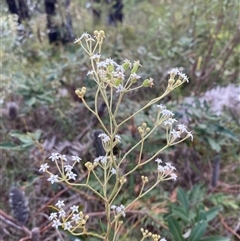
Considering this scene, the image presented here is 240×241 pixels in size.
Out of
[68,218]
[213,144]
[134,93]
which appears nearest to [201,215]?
[213,144]

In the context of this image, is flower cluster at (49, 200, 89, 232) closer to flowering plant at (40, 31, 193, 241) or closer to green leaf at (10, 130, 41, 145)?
flowering plant at (40, 31, 193, 241)

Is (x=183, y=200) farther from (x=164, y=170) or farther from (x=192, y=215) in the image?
(x=164, y=170)

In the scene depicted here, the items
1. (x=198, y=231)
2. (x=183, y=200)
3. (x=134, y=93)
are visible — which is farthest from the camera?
(x=134, y=93)

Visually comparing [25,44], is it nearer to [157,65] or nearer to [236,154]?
[157,65]

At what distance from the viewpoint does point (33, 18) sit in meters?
1.36

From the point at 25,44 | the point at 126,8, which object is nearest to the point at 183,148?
the point at 25,44

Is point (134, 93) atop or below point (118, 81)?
below

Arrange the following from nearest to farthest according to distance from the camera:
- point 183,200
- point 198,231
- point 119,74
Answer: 1. point 119,74
2. point 198,231
3. point 183,200

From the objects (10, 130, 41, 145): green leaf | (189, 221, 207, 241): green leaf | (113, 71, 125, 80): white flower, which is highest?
(113, 71, 125, 80): white flower

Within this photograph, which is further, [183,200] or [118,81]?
[183,200]

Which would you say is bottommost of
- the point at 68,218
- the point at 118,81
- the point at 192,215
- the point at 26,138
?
the point at 192,215

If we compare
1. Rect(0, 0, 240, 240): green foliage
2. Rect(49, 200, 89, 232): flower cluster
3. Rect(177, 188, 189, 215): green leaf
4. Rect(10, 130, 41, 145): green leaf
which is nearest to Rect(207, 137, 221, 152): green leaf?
Rect(0, 0, 240, 240): green foliage

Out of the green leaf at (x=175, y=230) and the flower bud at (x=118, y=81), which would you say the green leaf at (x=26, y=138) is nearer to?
the green leaf at (x=175, y=230)

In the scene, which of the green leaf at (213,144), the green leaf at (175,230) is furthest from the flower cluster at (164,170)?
the green leaf at (213,144)
